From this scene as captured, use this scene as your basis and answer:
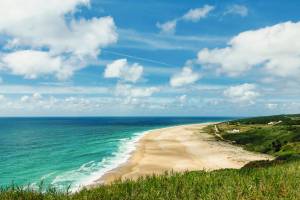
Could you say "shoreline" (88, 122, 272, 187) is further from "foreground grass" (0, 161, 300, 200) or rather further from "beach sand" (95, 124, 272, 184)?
"foreground grass" (0, 161, 300, 200)

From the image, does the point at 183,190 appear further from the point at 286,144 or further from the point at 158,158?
the point at 286,144

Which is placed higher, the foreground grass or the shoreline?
the foreground grass

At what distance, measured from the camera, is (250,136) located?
9075 cm

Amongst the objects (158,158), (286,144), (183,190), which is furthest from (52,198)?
(286,144)

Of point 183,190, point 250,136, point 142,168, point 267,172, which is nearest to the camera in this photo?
point 183,190

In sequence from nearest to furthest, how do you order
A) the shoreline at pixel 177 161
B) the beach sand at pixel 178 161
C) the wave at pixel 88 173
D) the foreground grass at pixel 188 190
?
the foreground grass at pixel 188 190
the wave at pixel 88 173
the shoreline at pixel 177 161
the beach sand at pixel 178 161

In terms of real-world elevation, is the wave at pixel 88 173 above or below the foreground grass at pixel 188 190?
below

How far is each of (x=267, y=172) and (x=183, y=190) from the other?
548 cm

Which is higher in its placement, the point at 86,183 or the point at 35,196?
the point at 35,196

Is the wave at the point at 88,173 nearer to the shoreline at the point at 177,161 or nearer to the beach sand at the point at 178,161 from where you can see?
the shoreline at the point at 177,161

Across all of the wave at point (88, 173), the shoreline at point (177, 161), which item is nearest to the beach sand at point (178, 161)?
the shoreline at point (177, 161)

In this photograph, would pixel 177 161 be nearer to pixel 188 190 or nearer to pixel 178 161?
pixel 178 161

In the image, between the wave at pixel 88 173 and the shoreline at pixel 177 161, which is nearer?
the wave at pixel 88 173

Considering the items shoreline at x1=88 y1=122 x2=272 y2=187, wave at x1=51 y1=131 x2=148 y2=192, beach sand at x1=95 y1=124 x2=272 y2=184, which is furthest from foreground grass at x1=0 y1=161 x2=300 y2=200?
beach sand at x1=95 y1=124 x2=272 y2=184
